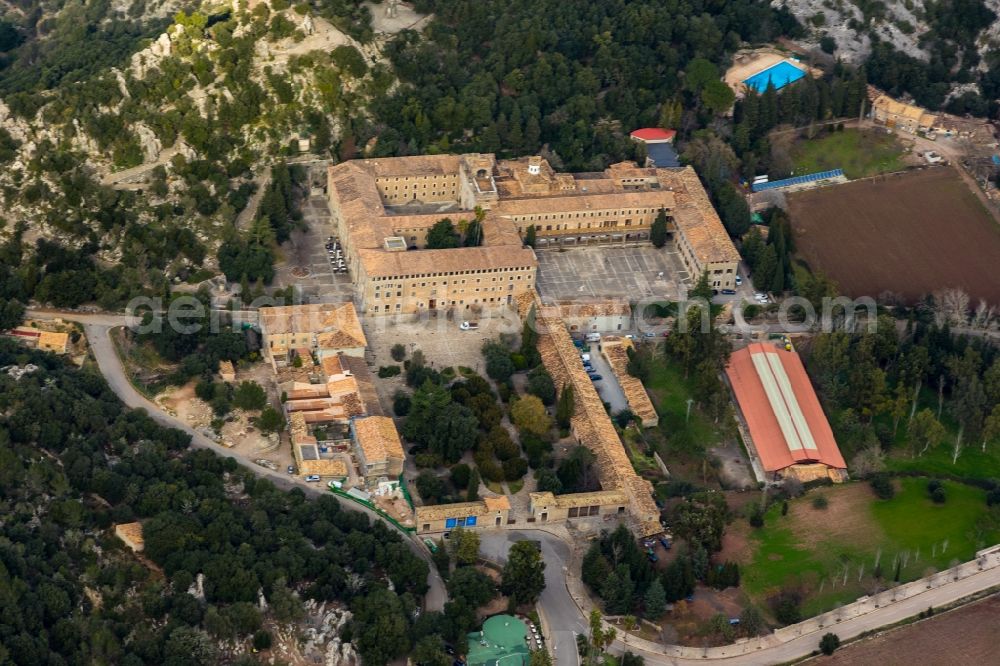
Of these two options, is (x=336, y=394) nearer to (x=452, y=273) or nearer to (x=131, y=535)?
(x=452, y=273)

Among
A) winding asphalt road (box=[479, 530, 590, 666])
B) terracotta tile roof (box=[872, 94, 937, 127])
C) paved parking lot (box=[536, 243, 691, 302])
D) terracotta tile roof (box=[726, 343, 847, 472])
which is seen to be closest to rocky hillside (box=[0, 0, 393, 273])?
Answer: paved parking lot (box=[536, 243, 691, 302])

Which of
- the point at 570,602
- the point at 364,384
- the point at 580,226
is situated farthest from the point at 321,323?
the point at 570,602

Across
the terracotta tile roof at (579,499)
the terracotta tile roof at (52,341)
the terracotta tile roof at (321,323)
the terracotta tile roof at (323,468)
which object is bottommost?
the terracotta tile roof at (579,499)

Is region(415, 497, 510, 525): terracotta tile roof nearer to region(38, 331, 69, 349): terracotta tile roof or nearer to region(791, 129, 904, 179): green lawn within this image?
region(38, 331, 69, 349): terracotta tile roof

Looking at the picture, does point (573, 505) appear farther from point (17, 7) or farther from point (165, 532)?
point (17, 7)

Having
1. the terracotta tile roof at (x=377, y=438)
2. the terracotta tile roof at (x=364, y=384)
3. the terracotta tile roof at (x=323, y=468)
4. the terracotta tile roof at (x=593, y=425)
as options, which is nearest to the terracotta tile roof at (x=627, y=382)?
the terracotta tile roof at (x=593, y=425)

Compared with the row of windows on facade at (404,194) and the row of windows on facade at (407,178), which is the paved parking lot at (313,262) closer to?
the row of windows on facade at (404,194)
